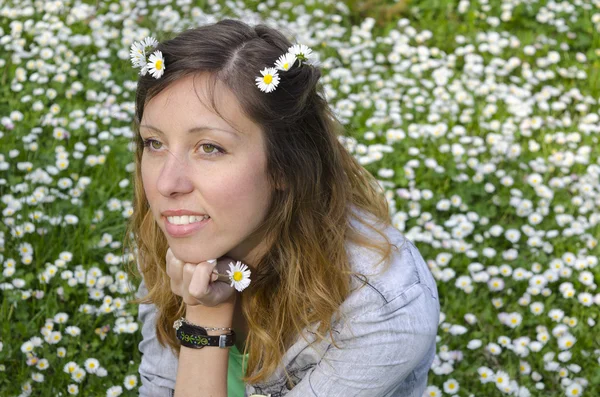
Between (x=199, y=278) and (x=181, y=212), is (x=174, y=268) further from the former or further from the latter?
(x=181, y=212)

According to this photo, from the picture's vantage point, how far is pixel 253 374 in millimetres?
2264

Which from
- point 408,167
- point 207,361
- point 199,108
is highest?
point 199,108

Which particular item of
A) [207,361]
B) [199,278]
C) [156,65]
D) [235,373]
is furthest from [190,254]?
[235,373]

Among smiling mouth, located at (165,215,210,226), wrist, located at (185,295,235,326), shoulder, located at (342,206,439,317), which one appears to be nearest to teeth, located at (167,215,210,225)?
smiling mouth, located at (165,215,210,226)

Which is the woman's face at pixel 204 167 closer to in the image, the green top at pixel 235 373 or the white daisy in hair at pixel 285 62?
the white daisy in hair at pixel 285 62

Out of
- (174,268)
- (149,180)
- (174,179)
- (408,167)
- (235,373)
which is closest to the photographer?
(174,179)

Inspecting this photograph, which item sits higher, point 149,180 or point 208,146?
point 208,146

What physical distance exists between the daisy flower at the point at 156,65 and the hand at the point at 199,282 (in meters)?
0.45

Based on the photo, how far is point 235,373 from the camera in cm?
246

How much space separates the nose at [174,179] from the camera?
1.88m

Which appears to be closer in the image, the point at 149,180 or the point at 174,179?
the point at 174,179

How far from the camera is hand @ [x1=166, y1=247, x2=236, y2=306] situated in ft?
6.57

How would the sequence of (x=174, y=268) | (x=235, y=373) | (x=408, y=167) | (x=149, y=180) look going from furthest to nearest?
(x=408, y=167) → (x=235, y=373) → (x=174, y=268) → (x=149, y=180)

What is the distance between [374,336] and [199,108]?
0.68 meters
